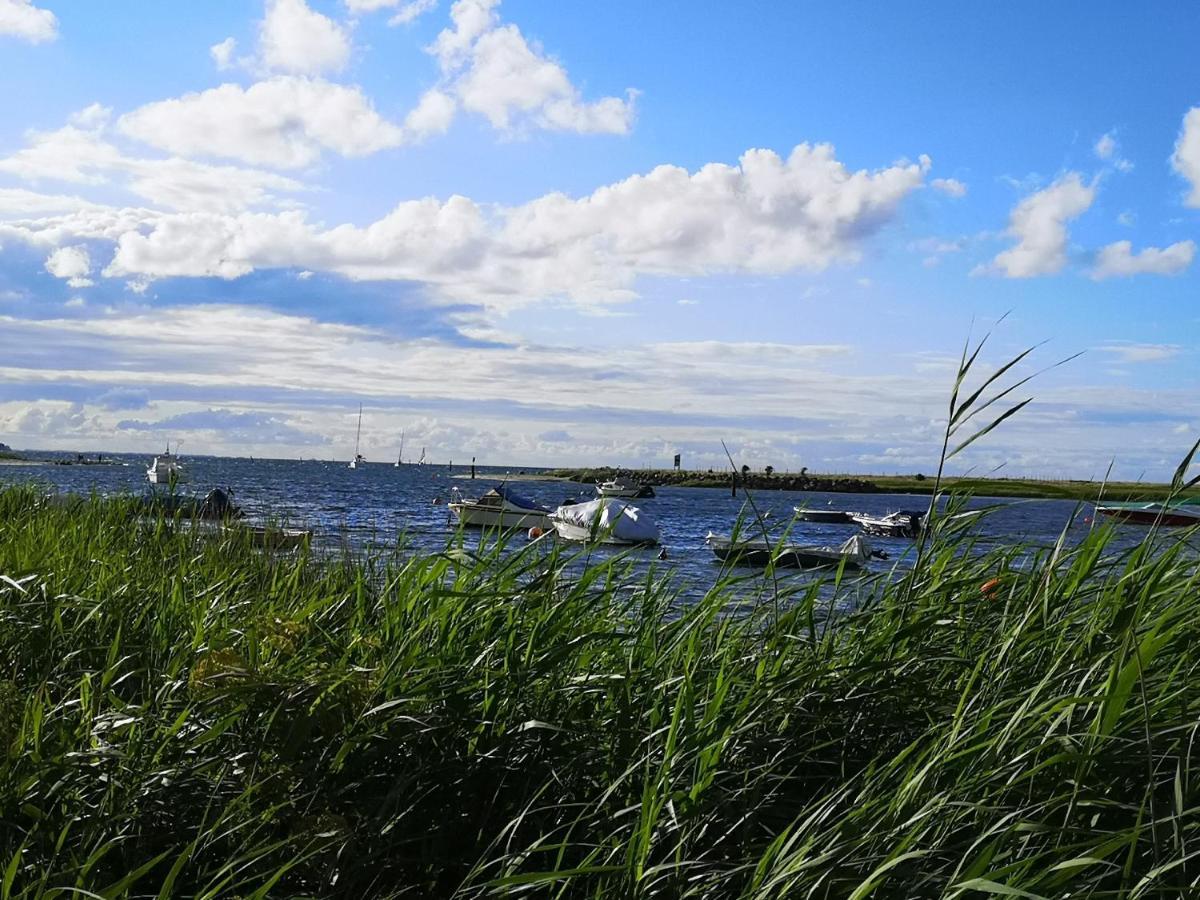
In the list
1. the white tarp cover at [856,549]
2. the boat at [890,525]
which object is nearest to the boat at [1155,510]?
the white tarp cover at [856,549]

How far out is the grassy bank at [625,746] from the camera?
3225 mm

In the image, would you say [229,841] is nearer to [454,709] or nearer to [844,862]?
[454,709]

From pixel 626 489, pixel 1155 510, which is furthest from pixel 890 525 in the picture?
pixel 1155 510

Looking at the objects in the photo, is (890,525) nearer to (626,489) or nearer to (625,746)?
(626,489)

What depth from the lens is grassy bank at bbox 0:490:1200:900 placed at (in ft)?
10.6

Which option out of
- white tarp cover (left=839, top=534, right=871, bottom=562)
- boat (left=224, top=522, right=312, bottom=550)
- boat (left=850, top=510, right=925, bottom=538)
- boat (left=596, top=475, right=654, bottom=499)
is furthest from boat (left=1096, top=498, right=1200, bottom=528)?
boat (left=596, top=475, right=654, bottom=499)

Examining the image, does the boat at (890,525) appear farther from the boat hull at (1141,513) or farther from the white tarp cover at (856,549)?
the boat hull at (1141,513)

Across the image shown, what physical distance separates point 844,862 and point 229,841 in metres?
2.00

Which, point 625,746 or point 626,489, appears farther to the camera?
point 626,489

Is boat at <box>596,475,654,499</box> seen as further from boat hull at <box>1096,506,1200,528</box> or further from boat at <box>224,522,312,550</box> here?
boat hull at <box>1096,506,1200,528</box>

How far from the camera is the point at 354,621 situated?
514 centimetres

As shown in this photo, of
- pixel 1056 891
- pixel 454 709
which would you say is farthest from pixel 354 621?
pixel 1056 891

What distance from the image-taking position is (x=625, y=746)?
13.3ft

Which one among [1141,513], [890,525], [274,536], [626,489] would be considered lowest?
[626,489]
